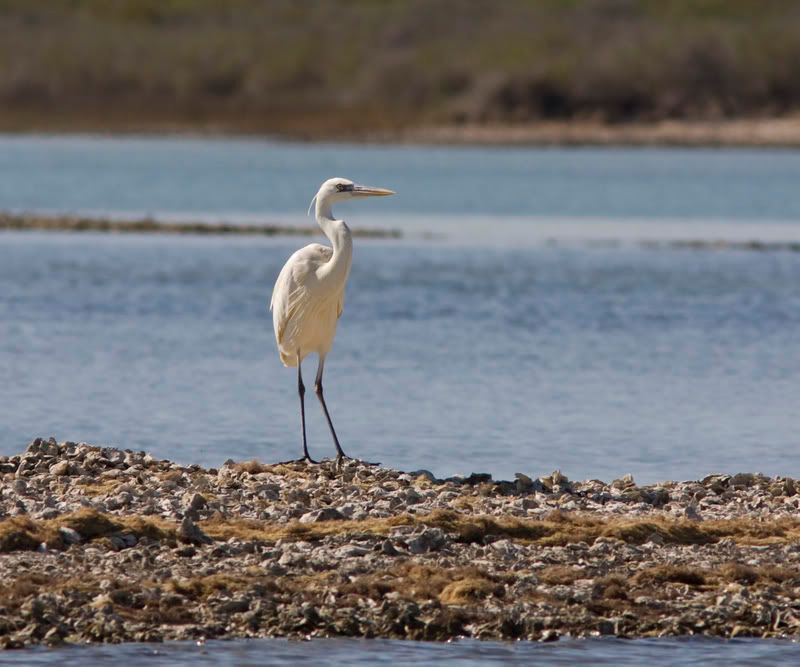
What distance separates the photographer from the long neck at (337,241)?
14.2 metres

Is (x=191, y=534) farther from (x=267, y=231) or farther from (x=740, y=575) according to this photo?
(x=267, y=231)

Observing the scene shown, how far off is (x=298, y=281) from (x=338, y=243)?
22.8 inches

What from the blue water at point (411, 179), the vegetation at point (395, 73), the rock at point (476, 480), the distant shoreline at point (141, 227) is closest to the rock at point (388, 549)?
the rock at point (476, 480)

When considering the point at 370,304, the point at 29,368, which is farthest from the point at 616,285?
the point at 29,368

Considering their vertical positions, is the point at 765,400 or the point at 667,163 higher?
the point at 667,163

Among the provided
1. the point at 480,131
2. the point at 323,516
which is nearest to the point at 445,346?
the point at 323,516

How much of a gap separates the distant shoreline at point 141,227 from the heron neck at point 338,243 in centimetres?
2656

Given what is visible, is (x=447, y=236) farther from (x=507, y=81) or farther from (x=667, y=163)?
(x=507, y=81)

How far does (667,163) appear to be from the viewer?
90.6 metres

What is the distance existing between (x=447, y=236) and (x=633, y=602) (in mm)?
32752

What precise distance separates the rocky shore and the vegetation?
100722 mm

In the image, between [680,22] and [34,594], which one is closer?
[34,594]

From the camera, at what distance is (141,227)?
4169cm

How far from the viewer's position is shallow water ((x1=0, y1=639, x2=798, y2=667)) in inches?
383
